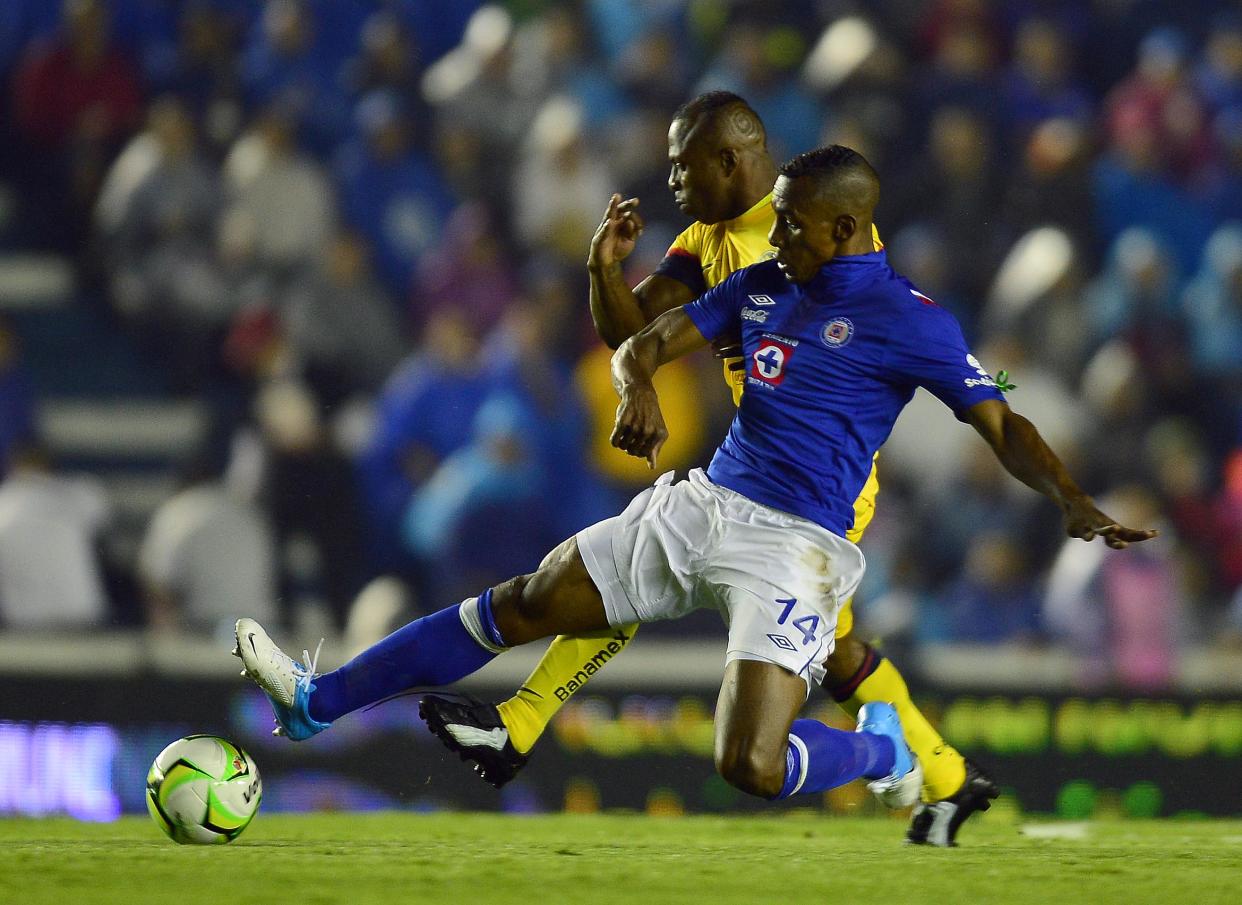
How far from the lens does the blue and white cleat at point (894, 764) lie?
16.5ft

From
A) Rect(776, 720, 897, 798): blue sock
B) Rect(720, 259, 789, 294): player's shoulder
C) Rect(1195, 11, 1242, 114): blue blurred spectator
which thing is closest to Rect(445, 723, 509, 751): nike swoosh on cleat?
Rect(776, 720, 897, 798): blue sock

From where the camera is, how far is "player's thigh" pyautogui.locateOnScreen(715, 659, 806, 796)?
4.57 meters

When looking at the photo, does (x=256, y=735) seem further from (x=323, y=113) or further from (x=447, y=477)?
(x=323, y=113)

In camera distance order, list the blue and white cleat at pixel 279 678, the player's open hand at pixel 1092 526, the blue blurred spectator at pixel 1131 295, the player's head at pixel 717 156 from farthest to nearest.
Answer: the blue blurred spectator at pixel 1131 295 → the player's head at pixel 717 156 → the blue and white cleat at pixel 279 678 → the player's open hand at pixel 1092 526

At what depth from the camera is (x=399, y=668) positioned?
195 inches

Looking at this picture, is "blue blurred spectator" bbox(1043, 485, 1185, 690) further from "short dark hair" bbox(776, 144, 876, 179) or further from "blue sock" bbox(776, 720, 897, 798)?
"short dark hair" bbox(776, 144, 876, 179)

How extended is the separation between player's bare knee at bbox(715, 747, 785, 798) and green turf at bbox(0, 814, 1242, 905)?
7.9 inches

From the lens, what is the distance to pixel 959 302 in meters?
9.66

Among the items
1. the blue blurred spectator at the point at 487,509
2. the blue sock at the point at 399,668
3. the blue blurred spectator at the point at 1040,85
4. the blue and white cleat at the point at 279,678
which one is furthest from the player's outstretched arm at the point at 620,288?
the blue blurred spectator at the point at 1040,85

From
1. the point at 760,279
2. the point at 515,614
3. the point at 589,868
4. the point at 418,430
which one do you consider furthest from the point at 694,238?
the point at 418,430

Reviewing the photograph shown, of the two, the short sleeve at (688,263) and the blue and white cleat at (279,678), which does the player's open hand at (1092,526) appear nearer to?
the short sleeve at (688,263)

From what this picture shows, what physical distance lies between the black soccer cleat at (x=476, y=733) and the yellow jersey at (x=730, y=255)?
1.10 meters

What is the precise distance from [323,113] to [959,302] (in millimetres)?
3704

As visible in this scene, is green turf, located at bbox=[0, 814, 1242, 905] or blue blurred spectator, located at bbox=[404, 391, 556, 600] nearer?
green turf, located at bbox=[0, 814, 1242, 905]
